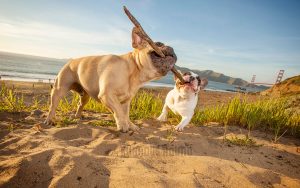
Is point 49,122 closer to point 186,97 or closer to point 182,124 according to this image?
point 182,124

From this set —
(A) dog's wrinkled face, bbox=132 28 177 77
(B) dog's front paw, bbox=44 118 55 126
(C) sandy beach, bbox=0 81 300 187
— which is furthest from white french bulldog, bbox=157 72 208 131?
(B) dog's front paw, bbox=44 118 55 126

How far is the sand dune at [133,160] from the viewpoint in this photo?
5.36 ft

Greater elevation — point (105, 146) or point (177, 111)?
point (177, 111)

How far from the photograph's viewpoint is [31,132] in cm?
270

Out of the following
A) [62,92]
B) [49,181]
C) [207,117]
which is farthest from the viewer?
[207,117]

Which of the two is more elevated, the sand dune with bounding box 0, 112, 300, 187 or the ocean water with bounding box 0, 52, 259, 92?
the sand dune with bounding box 0, 112, 300, 187

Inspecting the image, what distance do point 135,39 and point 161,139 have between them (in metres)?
1.29

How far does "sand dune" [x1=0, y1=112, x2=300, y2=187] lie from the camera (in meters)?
1.63

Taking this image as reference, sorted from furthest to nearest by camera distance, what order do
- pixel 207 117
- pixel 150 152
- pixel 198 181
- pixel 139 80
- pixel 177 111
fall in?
pixel 207 117 → pixel 177 111 → pixel 139 80 → pixel 150 152 → pixel 198 181

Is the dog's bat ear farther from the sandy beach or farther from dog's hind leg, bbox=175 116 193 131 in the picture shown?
dog's hind leg, bbox=175 116 193 131

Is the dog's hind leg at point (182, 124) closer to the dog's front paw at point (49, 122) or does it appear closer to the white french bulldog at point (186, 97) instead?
the white french bulldog at point (186, 97)

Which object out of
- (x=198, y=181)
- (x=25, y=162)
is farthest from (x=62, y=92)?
(x=198, y=181)

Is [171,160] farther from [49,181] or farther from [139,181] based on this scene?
[49,181]

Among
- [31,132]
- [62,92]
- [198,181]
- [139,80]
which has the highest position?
[139,80]
